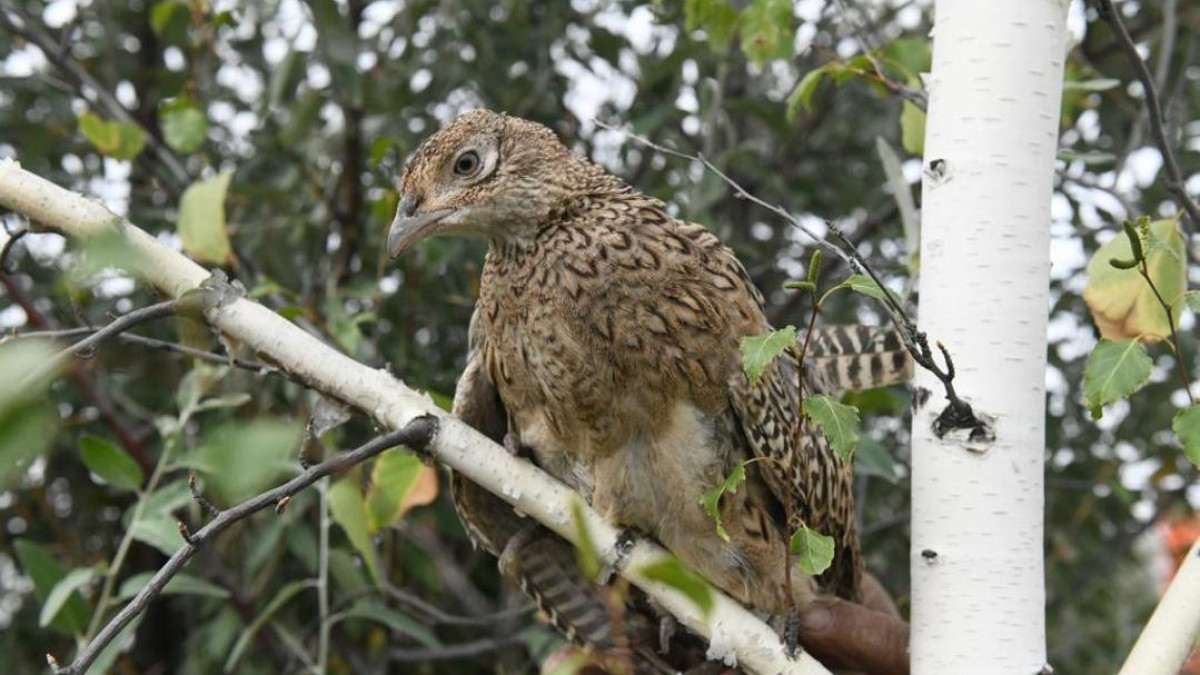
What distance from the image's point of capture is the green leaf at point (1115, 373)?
1.49 meters

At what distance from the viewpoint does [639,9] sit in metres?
3.24

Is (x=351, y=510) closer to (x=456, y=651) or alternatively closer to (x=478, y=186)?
(x=478, y=186)

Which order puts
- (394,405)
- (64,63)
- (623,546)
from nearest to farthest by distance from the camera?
(394,405)
(623,546)
(64,63)

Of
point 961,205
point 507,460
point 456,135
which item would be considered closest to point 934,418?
point 961,205

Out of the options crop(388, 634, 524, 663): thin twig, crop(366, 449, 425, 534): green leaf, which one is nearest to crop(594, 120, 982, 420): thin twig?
crop(366, 449, 425, 534): green leaf

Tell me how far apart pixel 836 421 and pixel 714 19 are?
102 cm

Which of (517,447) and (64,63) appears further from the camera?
(64,63)

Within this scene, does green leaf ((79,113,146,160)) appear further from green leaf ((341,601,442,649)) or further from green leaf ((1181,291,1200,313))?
green leaf ((1181,291,1200,313))

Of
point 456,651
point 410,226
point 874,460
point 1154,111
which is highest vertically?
point 1154,111

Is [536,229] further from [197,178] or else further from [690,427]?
[197,178]

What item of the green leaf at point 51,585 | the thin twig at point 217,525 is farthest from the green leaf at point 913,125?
the green leaf at point 51,585

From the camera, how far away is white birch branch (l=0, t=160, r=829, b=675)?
171 centimetres

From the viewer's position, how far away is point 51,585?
243 cm

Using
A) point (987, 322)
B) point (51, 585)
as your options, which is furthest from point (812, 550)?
point (51, 585)
